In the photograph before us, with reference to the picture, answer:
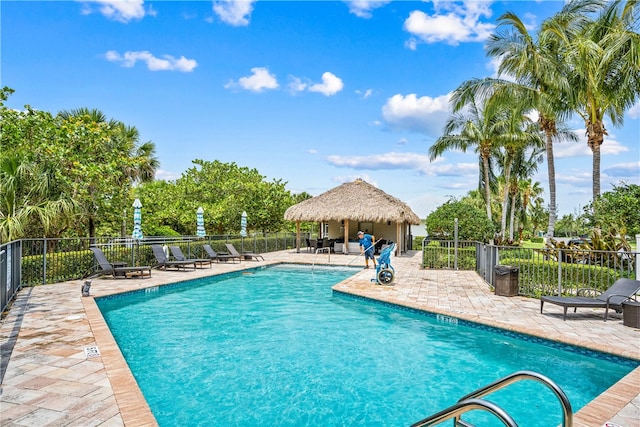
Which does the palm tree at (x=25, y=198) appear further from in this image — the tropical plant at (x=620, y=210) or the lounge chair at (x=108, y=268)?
the tropical plant at (x=620, y=210)

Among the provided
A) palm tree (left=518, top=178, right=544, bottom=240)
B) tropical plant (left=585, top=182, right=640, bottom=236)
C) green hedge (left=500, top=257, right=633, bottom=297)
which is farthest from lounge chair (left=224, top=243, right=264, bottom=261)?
palm tree (left=518, top=178, right=544, bottom=240)

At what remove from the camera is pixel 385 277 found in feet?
35.8

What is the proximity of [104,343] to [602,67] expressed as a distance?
14353 mm

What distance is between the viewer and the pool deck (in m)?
A: 3.37

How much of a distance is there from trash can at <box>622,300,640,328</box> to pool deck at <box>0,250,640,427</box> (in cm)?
17

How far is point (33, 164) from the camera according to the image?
1194cm

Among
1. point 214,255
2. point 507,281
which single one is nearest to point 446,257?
point 507,281

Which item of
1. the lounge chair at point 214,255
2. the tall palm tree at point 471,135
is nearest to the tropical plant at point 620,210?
the tall palm tree at point 471,135

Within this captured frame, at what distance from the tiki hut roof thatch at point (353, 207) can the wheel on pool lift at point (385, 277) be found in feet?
32.1

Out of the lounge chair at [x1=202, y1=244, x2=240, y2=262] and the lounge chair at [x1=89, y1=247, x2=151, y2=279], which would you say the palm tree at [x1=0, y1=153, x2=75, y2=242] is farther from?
the lounge chair at [x1=202, y1=244, x2=240, y2=262]

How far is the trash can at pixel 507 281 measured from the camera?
895cm

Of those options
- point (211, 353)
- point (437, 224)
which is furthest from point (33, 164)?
point (437, 224)

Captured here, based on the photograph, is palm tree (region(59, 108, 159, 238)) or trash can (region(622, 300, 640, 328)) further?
palm tree (region(59, 108, 159, 238))

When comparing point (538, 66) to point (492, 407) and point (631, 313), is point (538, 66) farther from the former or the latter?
point (492, 407)
